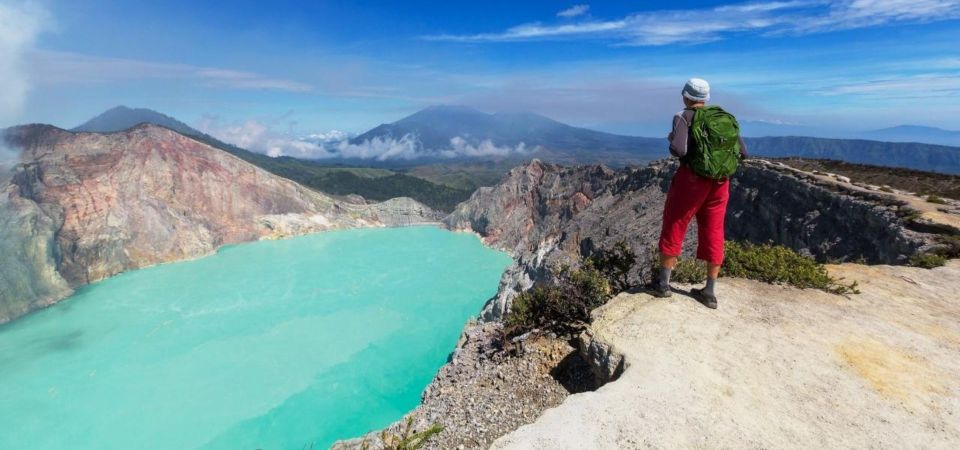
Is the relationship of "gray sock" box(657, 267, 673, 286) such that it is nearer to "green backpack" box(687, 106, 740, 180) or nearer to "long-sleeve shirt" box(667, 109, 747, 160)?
"green backpack" box(687, 106, 740, 180)

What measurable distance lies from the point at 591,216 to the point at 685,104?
126 feet

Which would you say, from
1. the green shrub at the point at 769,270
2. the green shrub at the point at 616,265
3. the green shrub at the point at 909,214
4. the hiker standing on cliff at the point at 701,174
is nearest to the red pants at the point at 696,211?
the hiker standing on cliff at the point at 701,174

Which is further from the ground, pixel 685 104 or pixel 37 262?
pixel 685 104

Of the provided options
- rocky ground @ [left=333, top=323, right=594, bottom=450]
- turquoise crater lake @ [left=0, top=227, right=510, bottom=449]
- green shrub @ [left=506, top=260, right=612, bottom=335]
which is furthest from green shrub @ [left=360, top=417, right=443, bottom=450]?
turquoise crater lake @ [left=0, top=227, right=510, bottom=449]

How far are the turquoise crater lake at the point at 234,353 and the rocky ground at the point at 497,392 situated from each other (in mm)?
13013

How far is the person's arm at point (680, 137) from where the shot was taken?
18.2 feet

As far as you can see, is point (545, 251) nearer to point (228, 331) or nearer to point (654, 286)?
point (228, 331)

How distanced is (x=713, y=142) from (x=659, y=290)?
2.24m

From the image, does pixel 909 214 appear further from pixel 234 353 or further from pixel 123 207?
pixel 123 207

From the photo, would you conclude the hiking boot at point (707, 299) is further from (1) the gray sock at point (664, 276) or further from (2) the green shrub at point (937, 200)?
(2) the green shrub at point (937, 200)

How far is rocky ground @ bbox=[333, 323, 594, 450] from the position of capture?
220 inches

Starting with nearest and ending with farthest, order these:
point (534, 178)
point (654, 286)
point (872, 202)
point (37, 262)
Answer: point (654, 286), point (872, 202), point (37, 262), point (534, 178)

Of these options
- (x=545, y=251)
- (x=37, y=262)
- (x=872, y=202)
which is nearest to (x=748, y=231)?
(x=872, y=202)

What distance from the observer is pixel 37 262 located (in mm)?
47438
